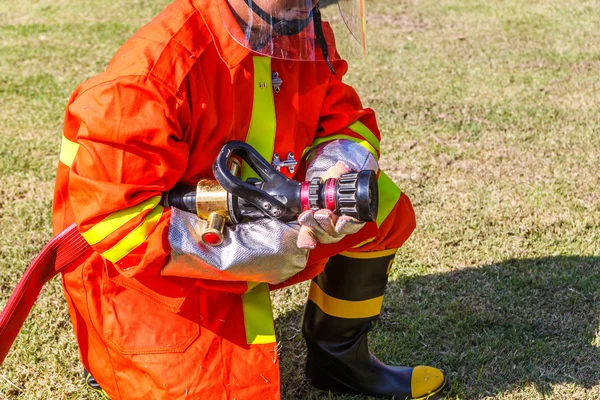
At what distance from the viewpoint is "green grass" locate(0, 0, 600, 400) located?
2715 millimetres

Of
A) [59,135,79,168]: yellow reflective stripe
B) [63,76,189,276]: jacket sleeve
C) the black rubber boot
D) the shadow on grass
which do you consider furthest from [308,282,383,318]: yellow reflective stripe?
[59,135,79,168]: yellow reflective stripe

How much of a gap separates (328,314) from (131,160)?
94 cm

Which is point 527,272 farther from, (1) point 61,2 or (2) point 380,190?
(1) point 61,2

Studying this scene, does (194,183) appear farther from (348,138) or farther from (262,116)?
(348,138)

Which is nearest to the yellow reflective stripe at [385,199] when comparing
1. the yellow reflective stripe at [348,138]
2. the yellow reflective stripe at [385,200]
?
the yellow reflective stripe at [385,200]

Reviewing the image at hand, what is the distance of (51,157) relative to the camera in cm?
432

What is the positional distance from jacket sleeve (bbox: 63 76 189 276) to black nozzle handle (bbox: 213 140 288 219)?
108 mm

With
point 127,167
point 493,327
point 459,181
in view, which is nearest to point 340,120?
point 127,167

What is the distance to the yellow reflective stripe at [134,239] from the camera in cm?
184

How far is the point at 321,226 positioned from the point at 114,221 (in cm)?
51

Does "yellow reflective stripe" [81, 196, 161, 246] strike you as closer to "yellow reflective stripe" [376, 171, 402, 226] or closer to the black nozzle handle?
the black nozzle handle

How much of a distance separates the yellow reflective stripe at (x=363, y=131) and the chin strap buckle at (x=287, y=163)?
0.25 m

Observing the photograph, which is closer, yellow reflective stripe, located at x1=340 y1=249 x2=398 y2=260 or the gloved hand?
the gloved hand

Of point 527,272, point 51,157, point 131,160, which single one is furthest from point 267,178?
point 51,157
